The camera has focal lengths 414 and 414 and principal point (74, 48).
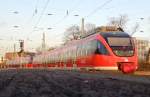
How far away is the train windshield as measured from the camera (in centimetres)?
3022

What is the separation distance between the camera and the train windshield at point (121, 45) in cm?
3022

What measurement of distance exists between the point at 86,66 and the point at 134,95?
71.8ft

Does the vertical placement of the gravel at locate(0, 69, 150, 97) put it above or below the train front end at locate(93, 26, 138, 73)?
below

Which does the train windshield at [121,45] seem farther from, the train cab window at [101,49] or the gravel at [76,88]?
the gravel at [76,88]

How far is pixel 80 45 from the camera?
121 ft

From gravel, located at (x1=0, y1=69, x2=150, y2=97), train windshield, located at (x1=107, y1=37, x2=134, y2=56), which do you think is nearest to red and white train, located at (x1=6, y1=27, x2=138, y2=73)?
train windshield, located at (x1=107, y1=37, x2=134, y2=56)

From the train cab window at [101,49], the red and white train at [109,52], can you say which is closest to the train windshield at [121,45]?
the red and white train at [109,52]

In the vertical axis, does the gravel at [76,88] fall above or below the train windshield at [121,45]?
below

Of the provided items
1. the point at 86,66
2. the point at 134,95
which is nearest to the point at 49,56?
the point at 86,66

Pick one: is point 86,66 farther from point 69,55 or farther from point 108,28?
point 69,55

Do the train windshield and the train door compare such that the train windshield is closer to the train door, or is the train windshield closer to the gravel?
the train door

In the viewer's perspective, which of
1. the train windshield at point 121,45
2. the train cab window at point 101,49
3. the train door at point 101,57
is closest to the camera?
the train door at point 101,57

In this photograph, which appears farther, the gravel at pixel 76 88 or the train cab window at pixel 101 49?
the train cab window at pixel 101 49

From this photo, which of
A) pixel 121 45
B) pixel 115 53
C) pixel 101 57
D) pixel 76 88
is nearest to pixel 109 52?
pixel 115 53
